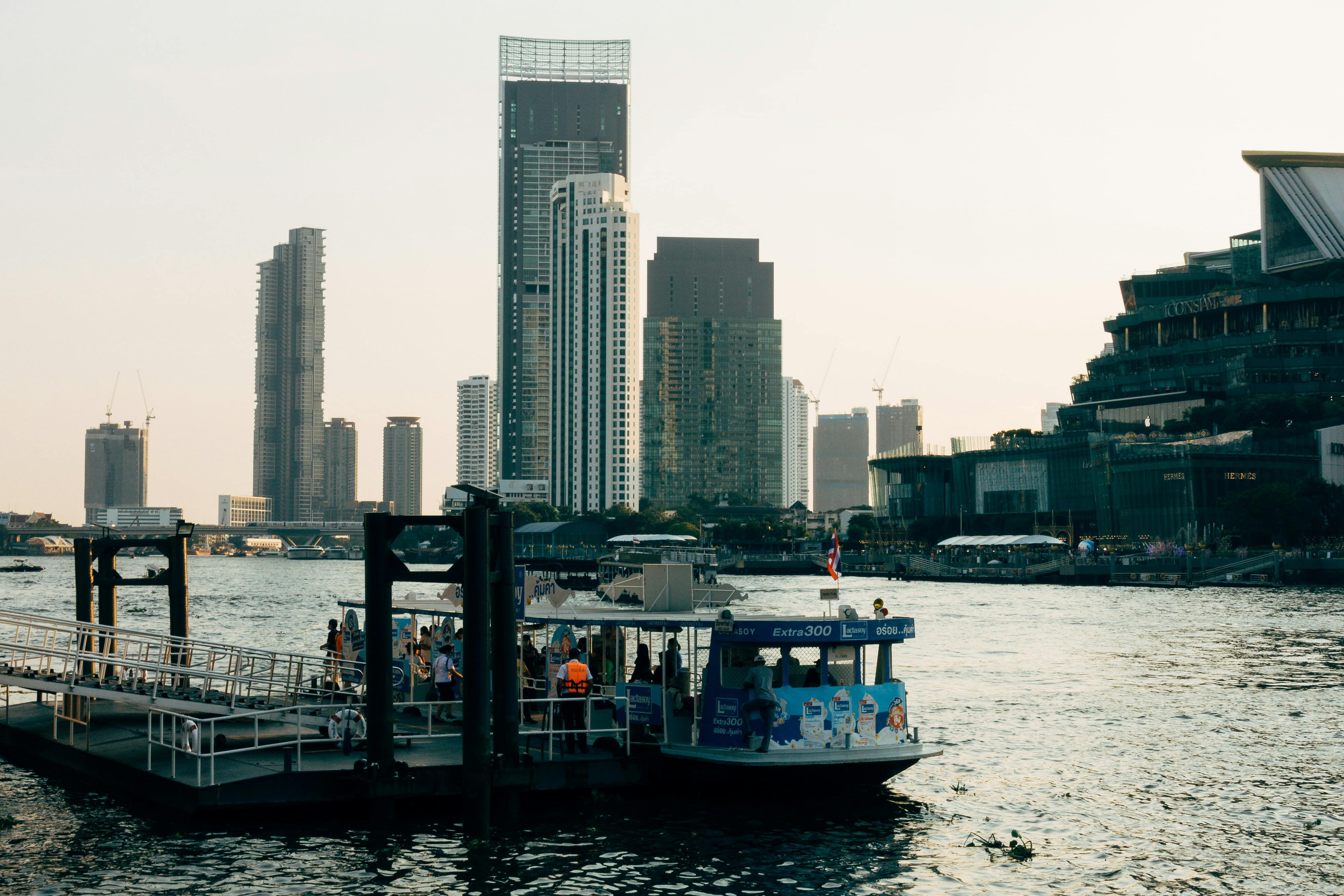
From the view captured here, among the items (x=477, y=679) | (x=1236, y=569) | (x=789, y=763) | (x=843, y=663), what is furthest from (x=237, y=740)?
(x=1236, y=569)

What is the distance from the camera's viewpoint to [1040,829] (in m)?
28.2

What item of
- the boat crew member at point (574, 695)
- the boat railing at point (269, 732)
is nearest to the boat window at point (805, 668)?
the boat crew member at point (574, 695)

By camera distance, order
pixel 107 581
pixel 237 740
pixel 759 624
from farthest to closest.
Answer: pixel 107 581, pixel 237 740, pixel 759 624

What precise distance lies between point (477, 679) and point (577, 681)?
4429mm

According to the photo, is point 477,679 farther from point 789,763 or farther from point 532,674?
point 532,674

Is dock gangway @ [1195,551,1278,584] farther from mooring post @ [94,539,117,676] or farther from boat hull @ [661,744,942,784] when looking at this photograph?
boat hull @ [661,744,942,784]

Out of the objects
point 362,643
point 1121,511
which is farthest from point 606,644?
point 1121,511

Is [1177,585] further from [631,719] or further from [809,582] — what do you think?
[631,719]

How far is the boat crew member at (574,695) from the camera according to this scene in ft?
93.1

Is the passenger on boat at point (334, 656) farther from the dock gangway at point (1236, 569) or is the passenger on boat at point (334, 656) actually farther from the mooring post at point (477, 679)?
the dock gangway at point (1236, 569)

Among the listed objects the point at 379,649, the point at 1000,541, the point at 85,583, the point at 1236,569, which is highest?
the point at 85,583

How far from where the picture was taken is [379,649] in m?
25.1

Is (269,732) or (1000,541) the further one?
(1000,541)

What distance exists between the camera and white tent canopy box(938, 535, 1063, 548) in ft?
569
